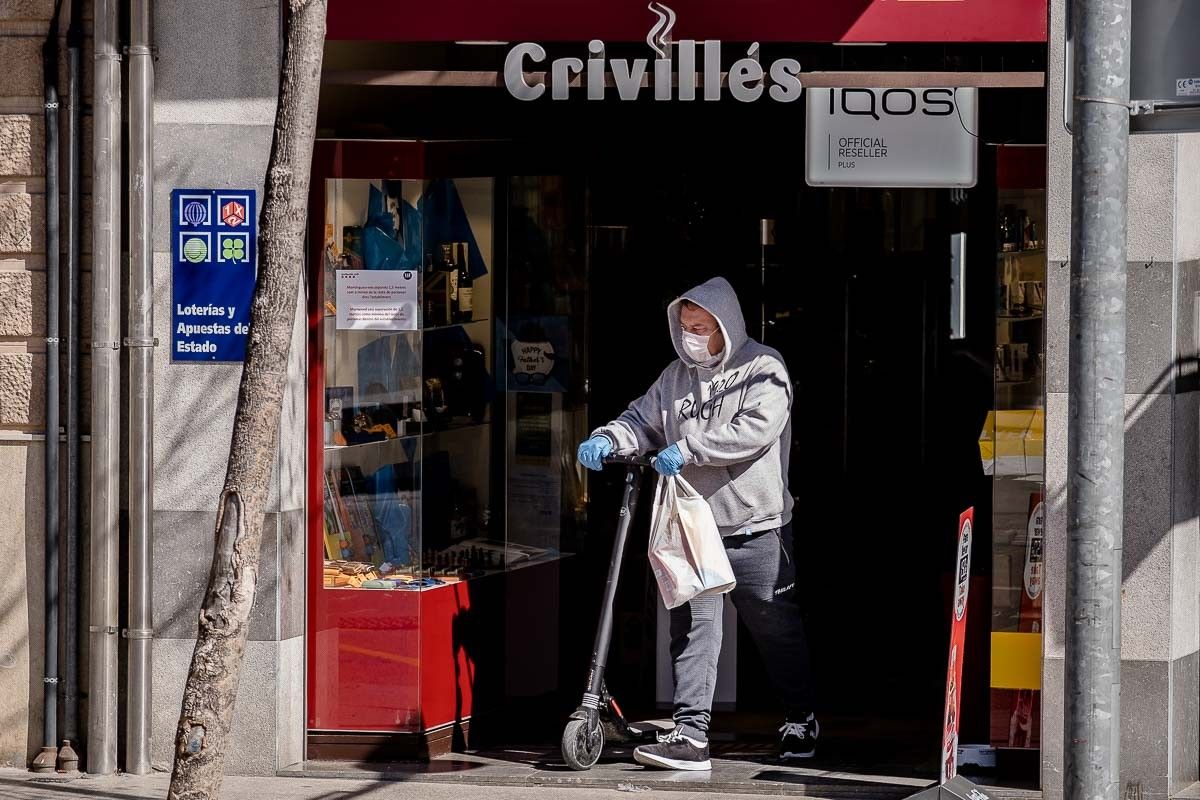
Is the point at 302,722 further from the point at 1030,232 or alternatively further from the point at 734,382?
the point at 1030,232

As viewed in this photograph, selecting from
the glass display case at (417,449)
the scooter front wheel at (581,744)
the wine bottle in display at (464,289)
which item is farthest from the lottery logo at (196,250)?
the scooter front wheel at (581,744)

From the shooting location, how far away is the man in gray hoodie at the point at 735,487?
23.6ft

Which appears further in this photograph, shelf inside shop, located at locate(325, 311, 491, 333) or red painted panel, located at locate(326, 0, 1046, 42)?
shelf inside shop, located at locate(325, 311, 491, 333)

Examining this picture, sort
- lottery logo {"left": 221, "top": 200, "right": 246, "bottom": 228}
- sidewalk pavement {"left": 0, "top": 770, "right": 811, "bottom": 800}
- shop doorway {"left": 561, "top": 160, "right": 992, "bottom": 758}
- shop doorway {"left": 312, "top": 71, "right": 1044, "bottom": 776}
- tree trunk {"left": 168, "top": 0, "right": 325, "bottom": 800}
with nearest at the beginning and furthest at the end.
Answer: tree trunk {"left": 168, "top": 0, "right": 325, "bottom": 800} → sidewalk pavement {"left": 0, "top": 770, "right": 811, "bottom": 800} → lottery logo {"left": 221, "top": 200, "right": 246, "bottom": 228} → shop doorway {"left": 312, "top": 71, "right": 1044, "bottom": 776} → shop doorway {"left": 561, "top": 160, "right": 992, "bottom": 758}

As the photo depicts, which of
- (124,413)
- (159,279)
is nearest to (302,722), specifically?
(124,413)

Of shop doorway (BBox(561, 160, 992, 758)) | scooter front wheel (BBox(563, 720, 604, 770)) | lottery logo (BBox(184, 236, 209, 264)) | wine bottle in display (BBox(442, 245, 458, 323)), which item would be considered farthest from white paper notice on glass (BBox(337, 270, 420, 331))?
shop doorway (BBox(561, 160, 992, 758))

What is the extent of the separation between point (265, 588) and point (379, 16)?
2488 millimetres

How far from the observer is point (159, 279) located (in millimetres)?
7133

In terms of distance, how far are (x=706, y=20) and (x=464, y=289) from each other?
172 cm

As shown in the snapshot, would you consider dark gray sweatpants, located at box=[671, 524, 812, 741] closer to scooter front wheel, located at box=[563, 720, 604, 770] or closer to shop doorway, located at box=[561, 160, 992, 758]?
scooter front wheel, located at box=[563, 720, 604, 770]

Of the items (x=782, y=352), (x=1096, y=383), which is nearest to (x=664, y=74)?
(x=1096, y=383)

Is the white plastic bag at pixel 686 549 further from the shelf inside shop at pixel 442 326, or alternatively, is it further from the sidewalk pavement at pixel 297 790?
the shelf inside shop at pixel 442 326

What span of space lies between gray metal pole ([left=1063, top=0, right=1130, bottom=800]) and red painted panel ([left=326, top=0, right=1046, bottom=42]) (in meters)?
2.76

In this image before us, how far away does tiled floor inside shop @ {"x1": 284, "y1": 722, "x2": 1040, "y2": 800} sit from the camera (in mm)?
6957
